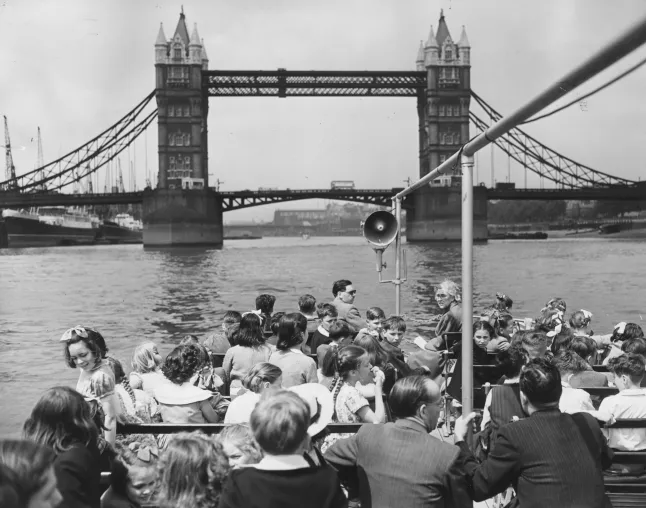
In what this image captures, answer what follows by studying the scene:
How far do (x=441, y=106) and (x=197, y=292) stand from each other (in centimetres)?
5956

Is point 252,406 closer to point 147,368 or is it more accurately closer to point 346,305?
point 147,368

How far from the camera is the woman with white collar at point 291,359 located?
15.9 feet

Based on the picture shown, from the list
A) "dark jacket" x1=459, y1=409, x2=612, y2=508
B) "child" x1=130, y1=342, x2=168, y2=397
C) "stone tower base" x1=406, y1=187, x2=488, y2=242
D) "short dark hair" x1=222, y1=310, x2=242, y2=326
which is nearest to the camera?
"dark jacket" x1=459, y1=409, x2=612, y2=508

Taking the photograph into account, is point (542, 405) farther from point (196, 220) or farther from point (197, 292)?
point (196, 220)

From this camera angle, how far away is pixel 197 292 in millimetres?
27078

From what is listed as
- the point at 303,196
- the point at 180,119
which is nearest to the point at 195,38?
the point at 180,119

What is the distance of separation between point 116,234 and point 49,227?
19210mm

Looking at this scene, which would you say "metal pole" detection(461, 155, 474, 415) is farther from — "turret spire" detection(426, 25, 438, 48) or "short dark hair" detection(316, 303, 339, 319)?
"turret spire" detection(426, 25, 438, 48)

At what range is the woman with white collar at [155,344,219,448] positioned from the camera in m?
4.13

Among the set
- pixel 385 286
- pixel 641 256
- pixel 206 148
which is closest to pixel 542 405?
pixel 385 286

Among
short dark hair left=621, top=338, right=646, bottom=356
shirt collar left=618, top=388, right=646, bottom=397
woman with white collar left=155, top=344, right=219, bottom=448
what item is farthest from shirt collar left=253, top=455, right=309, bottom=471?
short dark hair left=621, top=338, right=646, bottom=356

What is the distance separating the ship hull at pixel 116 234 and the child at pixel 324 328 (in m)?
98.8

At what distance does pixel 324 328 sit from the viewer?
6.24 meters

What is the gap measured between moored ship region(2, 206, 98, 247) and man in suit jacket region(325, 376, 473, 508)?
82.7 m
